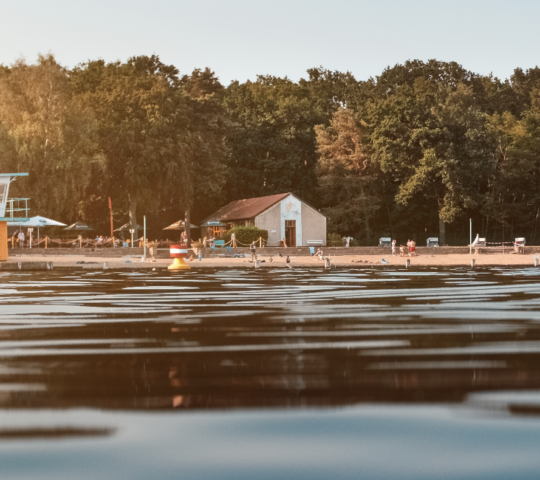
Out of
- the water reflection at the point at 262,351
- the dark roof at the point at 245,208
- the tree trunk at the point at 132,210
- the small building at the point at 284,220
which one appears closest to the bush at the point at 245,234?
the small building at the point at 284,220

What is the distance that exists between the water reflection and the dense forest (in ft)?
176

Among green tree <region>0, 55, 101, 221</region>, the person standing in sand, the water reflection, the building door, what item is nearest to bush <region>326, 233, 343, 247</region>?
the building door

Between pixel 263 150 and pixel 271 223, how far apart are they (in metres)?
13.5

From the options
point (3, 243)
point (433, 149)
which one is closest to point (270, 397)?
point (3, 243)

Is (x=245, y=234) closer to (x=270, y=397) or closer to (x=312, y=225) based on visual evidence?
(x=312, y=225)

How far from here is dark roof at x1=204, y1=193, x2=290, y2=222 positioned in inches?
3036

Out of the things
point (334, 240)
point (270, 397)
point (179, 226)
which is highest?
point (179, 226)

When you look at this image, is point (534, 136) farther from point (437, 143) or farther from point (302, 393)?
point (302, 393)

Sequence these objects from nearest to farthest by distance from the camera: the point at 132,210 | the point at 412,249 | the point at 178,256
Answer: the point at 178,256
the point at 412,249
the point at 132,210

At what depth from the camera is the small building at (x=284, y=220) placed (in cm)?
7669

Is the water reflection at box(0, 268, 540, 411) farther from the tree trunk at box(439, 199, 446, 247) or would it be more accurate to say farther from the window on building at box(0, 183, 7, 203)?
the tree trunk at box(439, 199, 446, 247)

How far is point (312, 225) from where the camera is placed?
79500mm

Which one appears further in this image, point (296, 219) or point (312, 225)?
point (312, 225)

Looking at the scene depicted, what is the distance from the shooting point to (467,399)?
647 cm
